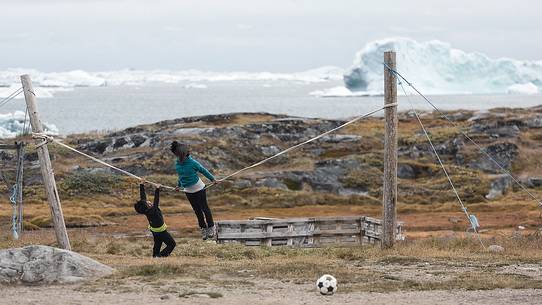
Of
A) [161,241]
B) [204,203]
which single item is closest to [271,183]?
[204,203]

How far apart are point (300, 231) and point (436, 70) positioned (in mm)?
154591

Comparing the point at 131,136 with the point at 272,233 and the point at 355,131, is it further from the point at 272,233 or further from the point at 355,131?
the point at 272,233

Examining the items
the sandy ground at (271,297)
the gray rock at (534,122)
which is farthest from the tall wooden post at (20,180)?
the gray rock at (534,122)

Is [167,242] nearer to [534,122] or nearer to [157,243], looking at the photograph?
[157,243]

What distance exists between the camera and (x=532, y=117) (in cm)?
7050

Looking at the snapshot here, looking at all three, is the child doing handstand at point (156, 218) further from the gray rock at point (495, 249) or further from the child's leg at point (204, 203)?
the gray rock at point (495, 249)

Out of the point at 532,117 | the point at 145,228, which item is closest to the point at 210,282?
the point at 145,228

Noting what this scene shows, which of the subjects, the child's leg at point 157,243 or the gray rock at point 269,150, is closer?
the child's leg at point 157,243

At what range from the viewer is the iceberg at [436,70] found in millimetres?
169750

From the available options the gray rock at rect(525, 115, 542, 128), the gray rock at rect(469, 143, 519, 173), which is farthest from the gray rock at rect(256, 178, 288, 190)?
the gray rock at rect(525, 115, 542, 128)

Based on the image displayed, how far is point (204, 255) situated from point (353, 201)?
88.3 ft

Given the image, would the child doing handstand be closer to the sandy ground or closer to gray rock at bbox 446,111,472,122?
the sandy ground

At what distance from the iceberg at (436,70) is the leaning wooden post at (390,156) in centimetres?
14071

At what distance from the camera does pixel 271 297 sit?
48.9 feet
